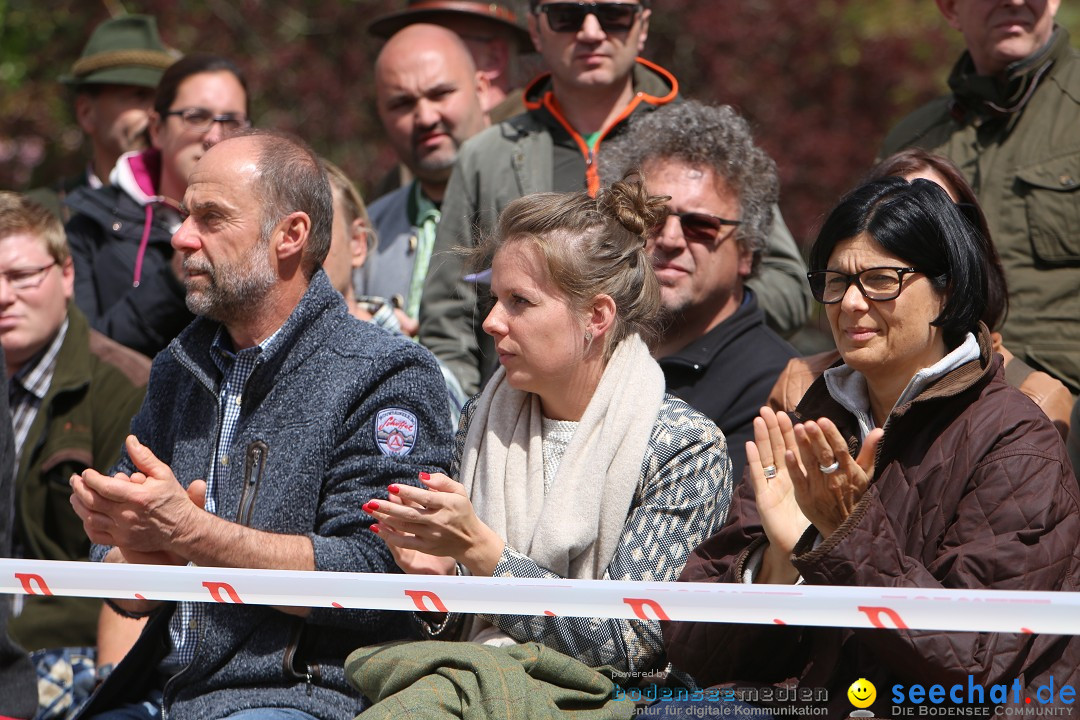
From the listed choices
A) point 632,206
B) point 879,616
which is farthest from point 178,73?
point 879,616

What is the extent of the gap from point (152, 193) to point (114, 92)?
1.14 m

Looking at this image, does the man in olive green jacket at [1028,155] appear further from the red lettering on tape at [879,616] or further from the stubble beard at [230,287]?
the stubble beard at [230,287]

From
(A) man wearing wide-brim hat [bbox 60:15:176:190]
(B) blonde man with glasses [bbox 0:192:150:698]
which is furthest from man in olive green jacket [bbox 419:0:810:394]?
(A) man wearing wide-brim hat [bbox 60:15:176:190]

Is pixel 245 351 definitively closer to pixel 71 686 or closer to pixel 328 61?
pixel 71 686

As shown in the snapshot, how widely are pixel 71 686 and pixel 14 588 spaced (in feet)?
3.82

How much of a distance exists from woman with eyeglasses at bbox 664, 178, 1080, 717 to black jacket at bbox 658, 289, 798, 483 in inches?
24.4

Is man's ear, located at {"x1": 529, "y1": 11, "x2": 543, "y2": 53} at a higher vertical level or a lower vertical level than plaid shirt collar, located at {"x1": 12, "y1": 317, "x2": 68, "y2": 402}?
higher

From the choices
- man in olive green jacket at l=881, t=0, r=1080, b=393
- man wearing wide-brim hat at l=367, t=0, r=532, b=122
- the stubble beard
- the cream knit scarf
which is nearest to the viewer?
the cream knit scarf

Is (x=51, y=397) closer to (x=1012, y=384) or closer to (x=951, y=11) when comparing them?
(x=1012, y=384)

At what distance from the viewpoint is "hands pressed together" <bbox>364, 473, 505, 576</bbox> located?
3094 mm

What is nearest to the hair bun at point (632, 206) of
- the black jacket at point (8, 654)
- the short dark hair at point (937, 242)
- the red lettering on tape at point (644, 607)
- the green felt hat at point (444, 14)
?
the short dark hair at point (937, 242)

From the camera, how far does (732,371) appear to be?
4082 millimetres

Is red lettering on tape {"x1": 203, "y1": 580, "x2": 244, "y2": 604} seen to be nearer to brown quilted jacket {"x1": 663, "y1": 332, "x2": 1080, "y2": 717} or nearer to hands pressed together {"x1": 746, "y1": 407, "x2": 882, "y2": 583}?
brown quilted jacket {"x1": 663, "y1": 332, "x2": 1080, "y2": 717}

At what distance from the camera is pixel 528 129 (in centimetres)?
502
